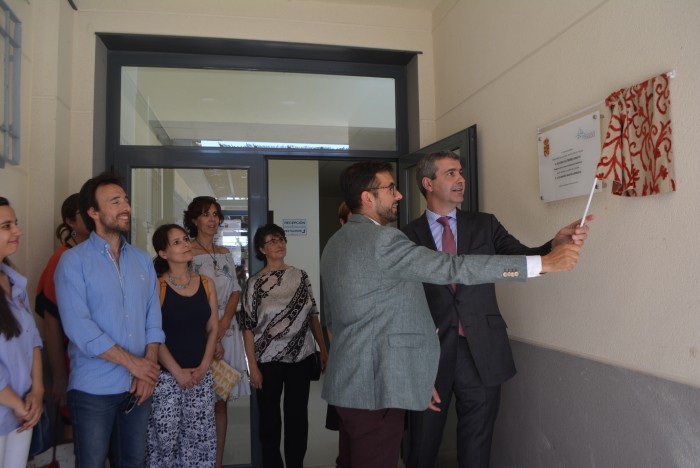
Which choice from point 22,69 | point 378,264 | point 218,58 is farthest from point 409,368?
point 218,58

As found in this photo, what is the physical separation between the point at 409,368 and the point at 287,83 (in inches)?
101

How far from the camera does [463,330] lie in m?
2.39

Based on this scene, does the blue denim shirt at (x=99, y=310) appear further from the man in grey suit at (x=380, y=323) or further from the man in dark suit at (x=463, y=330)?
the man in dark suit at (x=463, y=330)

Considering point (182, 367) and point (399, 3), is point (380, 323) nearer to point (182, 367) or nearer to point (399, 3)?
point (182, 367)

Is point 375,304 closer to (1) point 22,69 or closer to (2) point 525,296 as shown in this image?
(2) point 525,296

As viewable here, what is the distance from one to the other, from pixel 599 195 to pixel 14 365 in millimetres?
2265

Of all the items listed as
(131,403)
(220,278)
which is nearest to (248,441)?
(220,278)

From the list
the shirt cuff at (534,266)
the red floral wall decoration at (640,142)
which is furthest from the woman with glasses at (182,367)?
the red floral wall decoration at (640,142)

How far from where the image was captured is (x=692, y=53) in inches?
65.6

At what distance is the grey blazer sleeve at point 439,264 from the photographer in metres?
1.79

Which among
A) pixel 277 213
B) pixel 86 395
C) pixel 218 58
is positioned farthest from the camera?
pixel 277 213

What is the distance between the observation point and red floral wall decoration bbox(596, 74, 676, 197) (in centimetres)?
175

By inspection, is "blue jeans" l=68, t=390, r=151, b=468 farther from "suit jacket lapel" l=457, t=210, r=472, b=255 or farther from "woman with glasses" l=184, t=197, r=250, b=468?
"suit jacket lapel" l=457, t=210, r=472, b=255

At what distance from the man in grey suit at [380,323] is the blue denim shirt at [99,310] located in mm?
951
